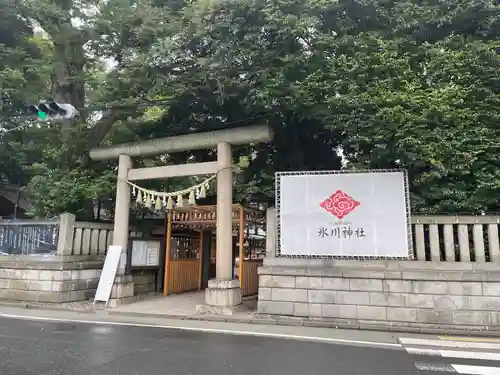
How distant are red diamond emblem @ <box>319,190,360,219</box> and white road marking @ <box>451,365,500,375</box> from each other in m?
4.53

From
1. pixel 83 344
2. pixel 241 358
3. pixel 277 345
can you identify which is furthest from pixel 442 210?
pixel 83 344

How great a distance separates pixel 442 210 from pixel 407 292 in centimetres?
217

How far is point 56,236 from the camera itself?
13.0 metres

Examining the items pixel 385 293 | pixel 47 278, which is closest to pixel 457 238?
pixel 385 293

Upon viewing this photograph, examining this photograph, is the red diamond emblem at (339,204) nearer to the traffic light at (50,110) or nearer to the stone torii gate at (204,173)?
the stone torii gate at (204,173)

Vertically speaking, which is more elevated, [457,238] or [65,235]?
[65,235]

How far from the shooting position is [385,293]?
382 inches

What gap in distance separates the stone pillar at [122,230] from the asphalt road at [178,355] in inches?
145

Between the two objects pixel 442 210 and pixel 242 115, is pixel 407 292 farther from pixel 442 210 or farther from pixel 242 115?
pixel 242 115

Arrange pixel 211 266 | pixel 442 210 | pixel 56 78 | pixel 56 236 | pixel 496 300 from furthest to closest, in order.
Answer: pixel 211 266 → pixel 56 78 → pixel 56 236 → pixel 442 210 → pixel 496 300

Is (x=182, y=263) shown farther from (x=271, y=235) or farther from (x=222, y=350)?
(x=222, y=350)

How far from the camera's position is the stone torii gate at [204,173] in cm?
1149

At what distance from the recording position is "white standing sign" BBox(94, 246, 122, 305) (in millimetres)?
12367

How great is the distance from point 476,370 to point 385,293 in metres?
3.43
